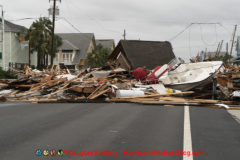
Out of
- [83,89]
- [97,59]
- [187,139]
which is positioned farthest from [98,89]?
[97,59]

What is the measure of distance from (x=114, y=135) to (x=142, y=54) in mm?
28303

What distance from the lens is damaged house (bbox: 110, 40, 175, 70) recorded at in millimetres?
32281

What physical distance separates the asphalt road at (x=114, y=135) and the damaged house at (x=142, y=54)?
23815 millimetres

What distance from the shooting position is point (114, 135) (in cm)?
571

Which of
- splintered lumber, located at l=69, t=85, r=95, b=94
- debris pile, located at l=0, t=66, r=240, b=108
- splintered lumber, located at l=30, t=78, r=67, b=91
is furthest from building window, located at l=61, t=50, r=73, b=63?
splintered lumber, located at l=69, t=85, r=95, b=94

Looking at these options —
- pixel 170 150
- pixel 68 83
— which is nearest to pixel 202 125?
pixel 170 150

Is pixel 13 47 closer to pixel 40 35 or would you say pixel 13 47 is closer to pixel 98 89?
pixel 40 35

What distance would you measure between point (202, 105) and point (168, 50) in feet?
83.7

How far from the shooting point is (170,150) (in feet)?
15.3

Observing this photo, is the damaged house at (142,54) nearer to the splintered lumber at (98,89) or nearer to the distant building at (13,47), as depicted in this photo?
the splintered lumber at (98,89)

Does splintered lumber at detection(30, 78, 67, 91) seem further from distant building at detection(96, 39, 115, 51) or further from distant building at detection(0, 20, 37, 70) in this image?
distant building at detection(96, 39, 115, 51)

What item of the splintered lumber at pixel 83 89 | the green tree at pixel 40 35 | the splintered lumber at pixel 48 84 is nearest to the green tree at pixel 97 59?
the green tree at pixel 40 35

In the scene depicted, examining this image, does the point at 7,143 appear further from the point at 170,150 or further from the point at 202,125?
the point at 202,125

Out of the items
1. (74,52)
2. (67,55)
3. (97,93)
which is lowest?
(97,93)
